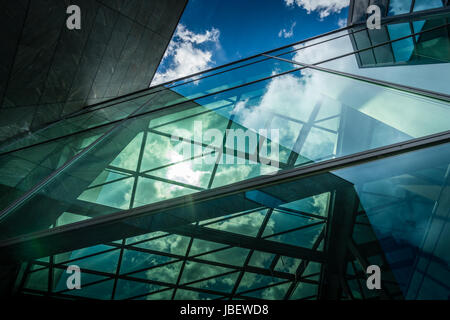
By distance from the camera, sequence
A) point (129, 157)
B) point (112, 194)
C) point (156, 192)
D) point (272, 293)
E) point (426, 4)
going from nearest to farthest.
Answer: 1. point (272, 293)
2. point (156, 192)
3. point (112, 194)
4. point (129, 157)
5. point (426, 4)

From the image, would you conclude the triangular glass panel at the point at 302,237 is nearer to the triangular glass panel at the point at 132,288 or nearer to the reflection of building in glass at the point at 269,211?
the reflection of building in glass at the point at 269,211

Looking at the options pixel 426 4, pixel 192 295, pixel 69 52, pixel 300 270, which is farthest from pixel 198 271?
pixel 426 4

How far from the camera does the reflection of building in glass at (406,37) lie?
679 cm

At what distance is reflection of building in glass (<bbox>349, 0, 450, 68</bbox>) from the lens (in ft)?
22.3

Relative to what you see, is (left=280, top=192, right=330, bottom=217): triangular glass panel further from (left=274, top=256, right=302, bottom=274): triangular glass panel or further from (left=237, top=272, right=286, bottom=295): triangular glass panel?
(left=237, top=272, right=286, bottom=295): triangular glass panel

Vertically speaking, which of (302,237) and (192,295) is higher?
(302,237)

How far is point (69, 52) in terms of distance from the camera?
26.1 feet

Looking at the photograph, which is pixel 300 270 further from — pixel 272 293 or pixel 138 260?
pixel 138 260

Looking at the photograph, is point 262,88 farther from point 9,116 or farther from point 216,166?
point 9,116

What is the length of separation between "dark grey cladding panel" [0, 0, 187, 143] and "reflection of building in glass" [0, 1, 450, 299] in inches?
165

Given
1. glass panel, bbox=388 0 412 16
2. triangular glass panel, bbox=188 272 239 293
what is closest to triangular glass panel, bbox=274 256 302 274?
triangular glass panel, bbox=188 272 239 293

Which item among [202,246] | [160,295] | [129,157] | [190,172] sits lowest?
[160,295]

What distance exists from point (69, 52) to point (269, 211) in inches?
358

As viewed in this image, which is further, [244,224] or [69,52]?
[69,52]
